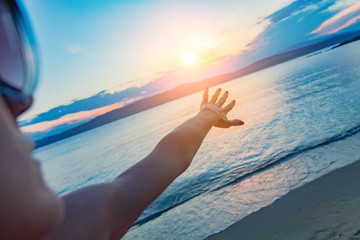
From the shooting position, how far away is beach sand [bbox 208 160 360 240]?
2.39m

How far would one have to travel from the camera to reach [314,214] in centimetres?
272

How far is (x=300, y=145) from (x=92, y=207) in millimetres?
5573

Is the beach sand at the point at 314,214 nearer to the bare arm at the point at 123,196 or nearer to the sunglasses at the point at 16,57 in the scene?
the bare arm at the point at 123,196

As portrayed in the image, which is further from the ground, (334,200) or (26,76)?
(26,76)

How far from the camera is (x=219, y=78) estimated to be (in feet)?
412

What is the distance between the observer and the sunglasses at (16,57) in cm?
58

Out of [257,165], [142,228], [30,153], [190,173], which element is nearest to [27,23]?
[30,153]

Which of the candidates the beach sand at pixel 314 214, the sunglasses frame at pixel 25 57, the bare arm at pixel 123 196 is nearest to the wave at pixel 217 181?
the beach sand at pixel 314 214

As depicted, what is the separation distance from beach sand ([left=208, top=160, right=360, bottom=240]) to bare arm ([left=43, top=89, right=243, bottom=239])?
1970mm

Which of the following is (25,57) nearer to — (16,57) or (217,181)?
(16,57)

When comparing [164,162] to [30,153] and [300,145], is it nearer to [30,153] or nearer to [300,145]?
[30,153]

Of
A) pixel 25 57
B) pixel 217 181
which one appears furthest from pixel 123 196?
pixel 217 181

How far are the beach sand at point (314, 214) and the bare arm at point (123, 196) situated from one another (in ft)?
6.46

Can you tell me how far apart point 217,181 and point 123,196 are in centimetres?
422
